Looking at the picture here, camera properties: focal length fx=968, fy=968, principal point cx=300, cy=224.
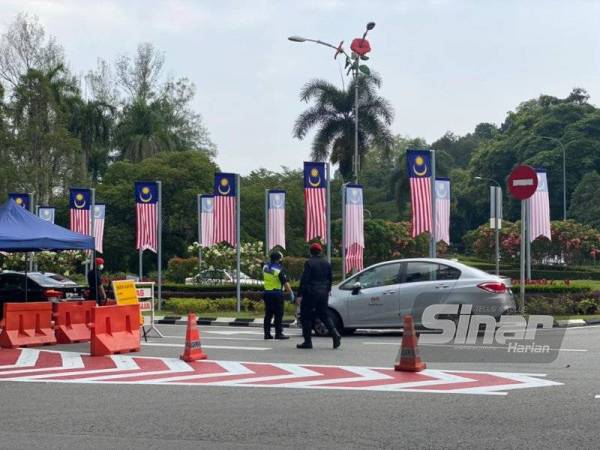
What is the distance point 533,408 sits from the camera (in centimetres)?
971

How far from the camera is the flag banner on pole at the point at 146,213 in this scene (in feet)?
107

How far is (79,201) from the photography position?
35.4 metres

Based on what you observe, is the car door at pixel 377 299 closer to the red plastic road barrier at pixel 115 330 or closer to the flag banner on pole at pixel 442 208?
the red plastic road barrier at pixel 115 330

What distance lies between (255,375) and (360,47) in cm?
3058

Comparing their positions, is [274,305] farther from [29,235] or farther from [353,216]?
[353,216]

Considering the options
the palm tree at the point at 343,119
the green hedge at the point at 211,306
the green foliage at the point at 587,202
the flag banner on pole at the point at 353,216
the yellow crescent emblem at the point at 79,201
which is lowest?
the green hedge at the point at 211,306

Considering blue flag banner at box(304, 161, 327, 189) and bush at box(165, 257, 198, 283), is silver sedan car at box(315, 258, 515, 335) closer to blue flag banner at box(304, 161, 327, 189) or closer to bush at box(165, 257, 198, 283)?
blue flag banner at box(304, 161, 327, 189)

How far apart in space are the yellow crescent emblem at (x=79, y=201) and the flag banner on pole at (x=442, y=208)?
14057 mm

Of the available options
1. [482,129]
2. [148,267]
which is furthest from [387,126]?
[482,129]

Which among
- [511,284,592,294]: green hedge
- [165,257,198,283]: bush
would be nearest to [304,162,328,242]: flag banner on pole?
[511,284,592,294]: green hedge

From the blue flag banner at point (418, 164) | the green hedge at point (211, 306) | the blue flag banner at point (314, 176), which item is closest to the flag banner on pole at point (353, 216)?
the blue flag banner at point (314, 176)

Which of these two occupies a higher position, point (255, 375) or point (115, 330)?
point (115, 330)

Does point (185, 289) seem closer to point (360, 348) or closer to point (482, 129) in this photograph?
point (360, 348)

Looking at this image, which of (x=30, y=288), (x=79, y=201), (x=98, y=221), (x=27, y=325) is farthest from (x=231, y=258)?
(x=27, y=325)
